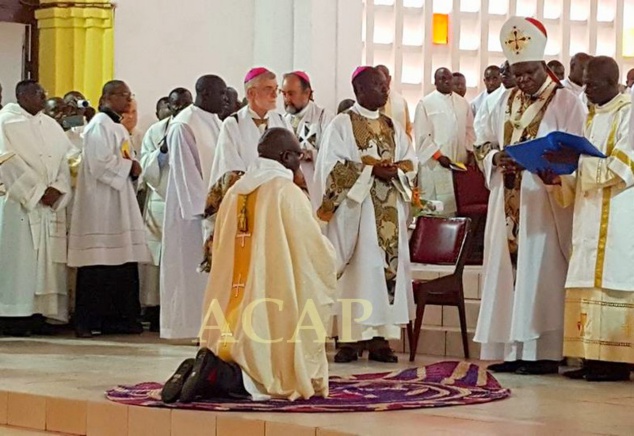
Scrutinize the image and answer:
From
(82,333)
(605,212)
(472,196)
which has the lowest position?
(82,333)

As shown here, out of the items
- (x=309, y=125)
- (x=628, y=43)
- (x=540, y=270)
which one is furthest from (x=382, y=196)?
(x=628, y=43)

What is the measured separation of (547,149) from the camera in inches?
297

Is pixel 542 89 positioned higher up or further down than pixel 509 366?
higher up

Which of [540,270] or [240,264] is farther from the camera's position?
[540,270]

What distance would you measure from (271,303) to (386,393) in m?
0.79

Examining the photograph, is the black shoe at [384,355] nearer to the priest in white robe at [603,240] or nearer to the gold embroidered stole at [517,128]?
the gold embroidered stole at [517,128]

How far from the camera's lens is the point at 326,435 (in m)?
5.78

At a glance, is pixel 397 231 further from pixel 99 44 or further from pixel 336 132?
pixel 99 44

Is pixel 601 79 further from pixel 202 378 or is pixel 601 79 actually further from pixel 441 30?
pixel 441 30

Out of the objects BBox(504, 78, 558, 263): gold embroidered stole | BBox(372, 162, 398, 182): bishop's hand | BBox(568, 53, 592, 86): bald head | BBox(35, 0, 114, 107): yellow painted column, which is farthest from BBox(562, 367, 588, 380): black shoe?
BBox(35, 0, 114, 107): yellow painted column

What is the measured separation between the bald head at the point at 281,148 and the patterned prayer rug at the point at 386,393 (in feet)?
3.89

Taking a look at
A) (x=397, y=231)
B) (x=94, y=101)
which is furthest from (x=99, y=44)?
(x=397, y=231)

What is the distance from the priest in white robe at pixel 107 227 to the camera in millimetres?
10758

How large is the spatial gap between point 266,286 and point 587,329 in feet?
6.78
